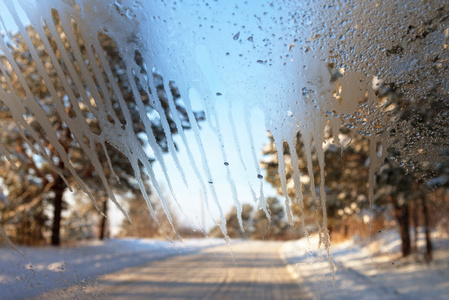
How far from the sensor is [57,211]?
1.67 metres

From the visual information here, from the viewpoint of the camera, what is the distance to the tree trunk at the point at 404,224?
2.28 metres

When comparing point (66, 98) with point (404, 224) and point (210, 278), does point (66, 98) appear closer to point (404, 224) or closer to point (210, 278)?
point (210, 278)

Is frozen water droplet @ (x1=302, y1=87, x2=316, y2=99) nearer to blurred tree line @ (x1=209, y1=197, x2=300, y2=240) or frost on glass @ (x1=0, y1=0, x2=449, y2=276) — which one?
frost on glass @ (x1=0, y1=0, x2=449, y2=276)

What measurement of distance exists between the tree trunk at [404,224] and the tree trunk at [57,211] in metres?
1.98

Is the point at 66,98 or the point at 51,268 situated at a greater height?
the point at 66,98

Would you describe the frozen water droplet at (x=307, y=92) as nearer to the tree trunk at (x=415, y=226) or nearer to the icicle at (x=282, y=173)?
the icicle at (x=282, y=173)

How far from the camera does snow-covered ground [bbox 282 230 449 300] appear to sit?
4.62 feet

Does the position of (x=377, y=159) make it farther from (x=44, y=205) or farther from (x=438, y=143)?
(x=44, y=205)

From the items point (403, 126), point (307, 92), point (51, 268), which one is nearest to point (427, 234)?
point (403, 126)

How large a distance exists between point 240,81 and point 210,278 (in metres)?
1.55

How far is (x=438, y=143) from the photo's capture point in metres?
1.42

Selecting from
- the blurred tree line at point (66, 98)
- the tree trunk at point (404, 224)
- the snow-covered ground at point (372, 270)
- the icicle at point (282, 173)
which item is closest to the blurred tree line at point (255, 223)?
the icicle at point (282, 173)

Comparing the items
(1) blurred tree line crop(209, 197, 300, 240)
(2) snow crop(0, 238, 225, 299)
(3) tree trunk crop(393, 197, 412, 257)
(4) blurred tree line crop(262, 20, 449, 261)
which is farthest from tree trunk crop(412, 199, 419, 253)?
(2) snow crop(0, 238, 225, 299)

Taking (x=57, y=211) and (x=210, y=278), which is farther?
(x=210, y=278)
